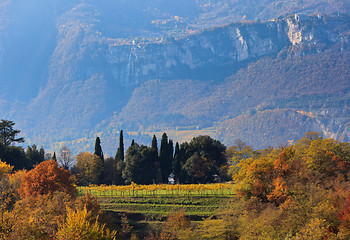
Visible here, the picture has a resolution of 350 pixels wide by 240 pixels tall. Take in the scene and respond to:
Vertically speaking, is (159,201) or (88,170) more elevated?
(88,170)

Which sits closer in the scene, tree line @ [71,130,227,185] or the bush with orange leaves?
the bush with orange leaves

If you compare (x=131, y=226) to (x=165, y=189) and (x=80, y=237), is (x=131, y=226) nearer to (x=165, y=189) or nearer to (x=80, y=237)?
(x=165, y=189)

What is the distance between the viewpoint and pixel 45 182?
2813 inches

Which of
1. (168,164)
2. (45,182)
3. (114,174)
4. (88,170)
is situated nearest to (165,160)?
(168,164)

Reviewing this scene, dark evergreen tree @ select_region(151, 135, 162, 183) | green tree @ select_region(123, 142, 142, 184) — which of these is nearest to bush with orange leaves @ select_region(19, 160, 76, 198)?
green tree @ select_region(123, 142, 142, 184)

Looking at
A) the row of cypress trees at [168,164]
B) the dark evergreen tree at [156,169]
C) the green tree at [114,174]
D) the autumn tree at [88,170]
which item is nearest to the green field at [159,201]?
the row of cypress trees at [168,164]

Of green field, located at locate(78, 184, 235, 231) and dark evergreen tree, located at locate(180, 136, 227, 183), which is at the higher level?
dark evergreen tree, located at locate(180, 136, 227, 183)

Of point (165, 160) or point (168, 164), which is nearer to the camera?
point (165, 160)

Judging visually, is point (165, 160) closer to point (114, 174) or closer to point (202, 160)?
point (202, 160)

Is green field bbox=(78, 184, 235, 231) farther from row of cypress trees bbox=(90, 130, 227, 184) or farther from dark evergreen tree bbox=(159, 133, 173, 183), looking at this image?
dark evergreen tree bbox=(159, 133, 173, 183)

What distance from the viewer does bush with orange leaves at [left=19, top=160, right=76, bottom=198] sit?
70.4 m

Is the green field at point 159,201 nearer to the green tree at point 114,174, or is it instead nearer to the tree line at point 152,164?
the tree line at point 152,164

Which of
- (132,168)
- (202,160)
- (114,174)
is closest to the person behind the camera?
(132,168)

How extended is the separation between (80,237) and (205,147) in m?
65.5
